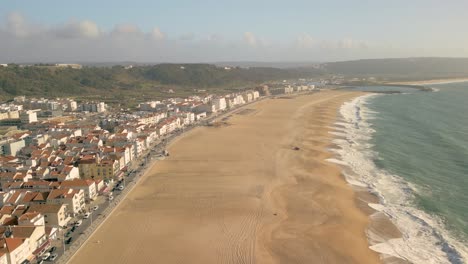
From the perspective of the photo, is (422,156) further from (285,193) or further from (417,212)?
(285,193)

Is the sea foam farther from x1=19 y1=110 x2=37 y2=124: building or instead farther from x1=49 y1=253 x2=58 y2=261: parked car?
x1=19 y1=110 x2=37 y2=124: building

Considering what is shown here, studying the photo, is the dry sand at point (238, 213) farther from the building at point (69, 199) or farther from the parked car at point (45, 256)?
the building at point (69, 199)

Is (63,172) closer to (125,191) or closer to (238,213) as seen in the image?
(125,191)

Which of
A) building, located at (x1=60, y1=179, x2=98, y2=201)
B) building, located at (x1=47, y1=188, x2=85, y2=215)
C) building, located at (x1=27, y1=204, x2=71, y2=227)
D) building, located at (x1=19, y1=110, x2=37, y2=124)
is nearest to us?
building, located at (x1=27, y1=204, x2=71, y2=227)

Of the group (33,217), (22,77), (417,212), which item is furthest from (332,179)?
(22,77)

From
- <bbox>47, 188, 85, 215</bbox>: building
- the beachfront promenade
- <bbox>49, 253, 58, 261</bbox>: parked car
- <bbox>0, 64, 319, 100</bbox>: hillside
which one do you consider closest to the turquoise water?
the beachfront promenade

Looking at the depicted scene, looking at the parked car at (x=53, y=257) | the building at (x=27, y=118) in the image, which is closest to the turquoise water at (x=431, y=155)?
the parked car at (x=53, y=257)
